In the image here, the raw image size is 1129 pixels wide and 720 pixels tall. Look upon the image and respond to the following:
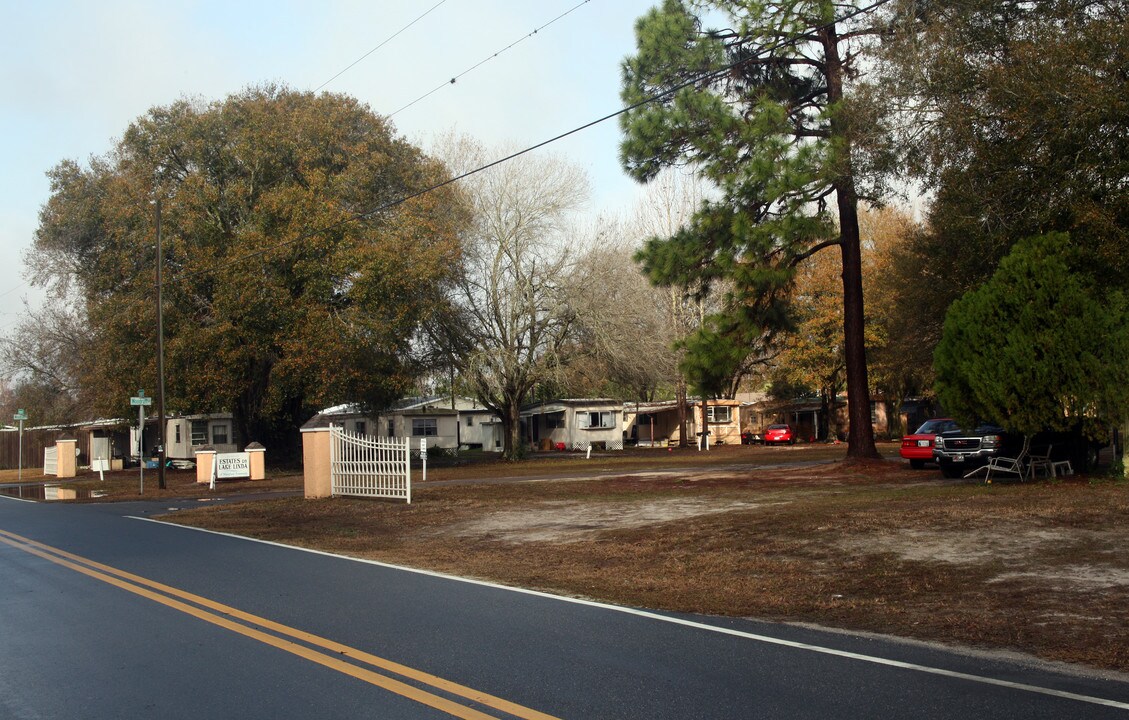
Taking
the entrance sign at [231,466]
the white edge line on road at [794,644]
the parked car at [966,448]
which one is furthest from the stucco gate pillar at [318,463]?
A: the parked car at [966,448]

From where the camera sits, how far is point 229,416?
5325 cm

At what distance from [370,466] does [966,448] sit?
1334cm

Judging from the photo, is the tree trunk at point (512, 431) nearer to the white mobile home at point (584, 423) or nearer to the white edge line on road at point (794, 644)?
the white mobile home at point (584, 423)

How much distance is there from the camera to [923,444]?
25.5 m

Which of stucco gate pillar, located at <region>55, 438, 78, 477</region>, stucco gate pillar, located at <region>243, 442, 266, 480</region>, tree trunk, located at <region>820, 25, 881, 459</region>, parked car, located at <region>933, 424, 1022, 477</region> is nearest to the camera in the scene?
parked car, located at <region>933, 424, 1022, 477</region>

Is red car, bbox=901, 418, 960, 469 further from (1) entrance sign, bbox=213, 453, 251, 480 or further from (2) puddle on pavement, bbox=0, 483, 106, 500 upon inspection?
(2) puddle on pavement, bbox=0, 483, 106, 500

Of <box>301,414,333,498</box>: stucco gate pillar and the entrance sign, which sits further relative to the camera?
the entrance sign

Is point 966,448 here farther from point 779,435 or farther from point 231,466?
point 779,435

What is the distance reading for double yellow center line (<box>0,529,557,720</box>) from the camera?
589 centimetres

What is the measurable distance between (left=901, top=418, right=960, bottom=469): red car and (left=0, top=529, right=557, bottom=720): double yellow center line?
2017 cm

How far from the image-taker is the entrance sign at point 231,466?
108 feet

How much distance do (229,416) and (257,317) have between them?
18888 mm

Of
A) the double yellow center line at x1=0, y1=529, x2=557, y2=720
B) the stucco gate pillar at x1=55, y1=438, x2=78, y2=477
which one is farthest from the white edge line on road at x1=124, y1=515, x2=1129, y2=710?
the stucco gate pillar at x1=55, y1=438, x2=78, y2=477

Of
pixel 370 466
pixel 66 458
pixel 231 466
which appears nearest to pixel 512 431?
pixel 231 466
